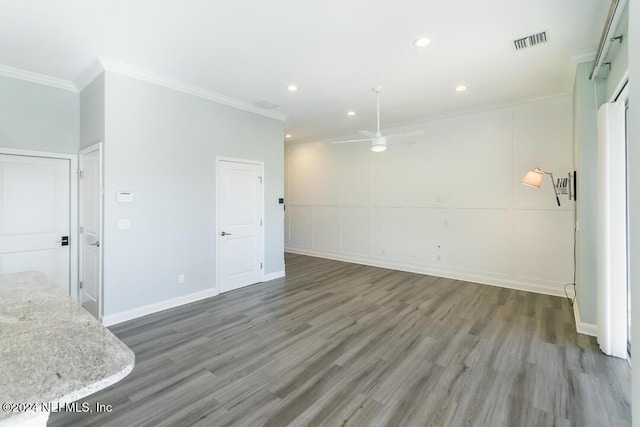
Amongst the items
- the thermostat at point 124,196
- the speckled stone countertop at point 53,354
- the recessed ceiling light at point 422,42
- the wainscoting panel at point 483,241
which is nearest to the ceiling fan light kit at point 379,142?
the recessed ceiling light at point 422,42

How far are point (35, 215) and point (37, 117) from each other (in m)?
1.25

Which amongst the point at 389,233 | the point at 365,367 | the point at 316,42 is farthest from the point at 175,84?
the point at 389,233

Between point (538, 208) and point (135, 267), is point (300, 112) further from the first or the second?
point (538, 208)

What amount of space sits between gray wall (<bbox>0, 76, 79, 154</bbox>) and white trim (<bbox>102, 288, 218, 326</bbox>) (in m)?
2.35

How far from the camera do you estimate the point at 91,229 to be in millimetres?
3938

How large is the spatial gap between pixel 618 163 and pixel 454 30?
6.56ft

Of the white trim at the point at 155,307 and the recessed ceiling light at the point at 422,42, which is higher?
the recessed ceiling light at the point at 422,42

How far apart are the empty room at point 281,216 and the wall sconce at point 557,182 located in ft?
0.12

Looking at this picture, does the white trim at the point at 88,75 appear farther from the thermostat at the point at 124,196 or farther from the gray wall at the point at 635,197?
the gray wall at the point at 635,197

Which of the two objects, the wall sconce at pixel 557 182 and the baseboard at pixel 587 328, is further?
the wall sconce at pixel 557 182

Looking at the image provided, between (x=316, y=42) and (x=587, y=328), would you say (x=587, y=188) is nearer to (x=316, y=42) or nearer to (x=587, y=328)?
(x=587, y=328)

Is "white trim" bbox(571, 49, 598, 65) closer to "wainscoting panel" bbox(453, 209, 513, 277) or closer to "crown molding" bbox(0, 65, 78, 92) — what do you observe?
"wainscoting panel" bbox(453, 209, 513, 277)

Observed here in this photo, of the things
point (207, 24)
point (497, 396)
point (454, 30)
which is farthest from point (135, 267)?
point (454, 30)

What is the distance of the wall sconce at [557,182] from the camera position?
158 inches
